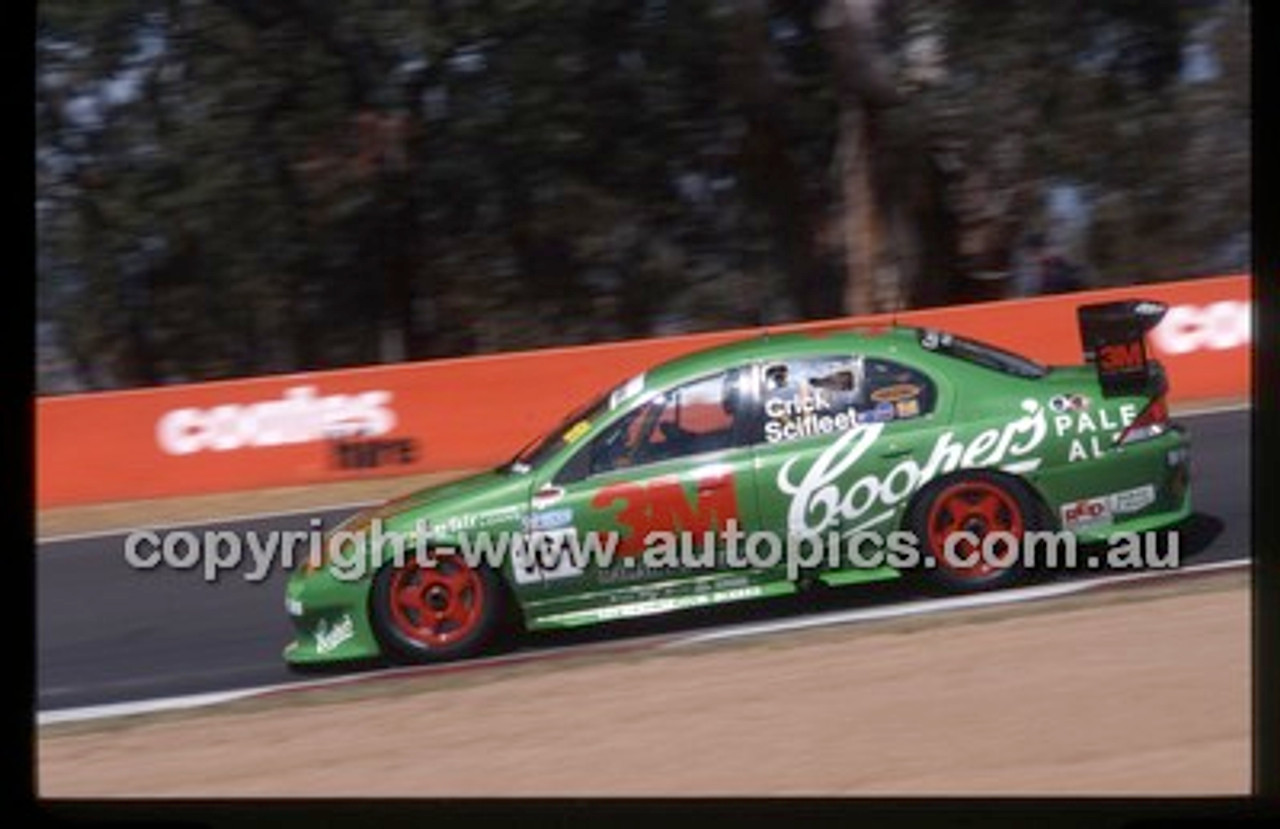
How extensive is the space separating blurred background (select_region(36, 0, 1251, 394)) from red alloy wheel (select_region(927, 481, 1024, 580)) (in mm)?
11932

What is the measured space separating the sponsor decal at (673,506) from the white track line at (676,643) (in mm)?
528

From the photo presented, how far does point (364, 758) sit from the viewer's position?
21.9 feet

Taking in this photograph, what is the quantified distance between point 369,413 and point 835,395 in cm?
670

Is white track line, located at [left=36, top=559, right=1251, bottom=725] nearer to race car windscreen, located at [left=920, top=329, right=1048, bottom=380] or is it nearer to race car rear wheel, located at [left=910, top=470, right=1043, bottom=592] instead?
race car rear wheel, located at [left=910, top=470, right=1043, bottom=592]

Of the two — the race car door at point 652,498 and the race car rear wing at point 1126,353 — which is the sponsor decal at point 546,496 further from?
the race car rear wing at point 1126,353

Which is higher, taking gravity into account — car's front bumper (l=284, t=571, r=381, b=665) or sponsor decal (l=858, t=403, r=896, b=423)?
sponsor decal (l=858, t=403, r=896, b=423)

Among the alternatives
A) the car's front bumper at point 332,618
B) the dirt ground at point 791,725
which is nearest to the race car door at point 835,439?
the dirt ground at point 791,725

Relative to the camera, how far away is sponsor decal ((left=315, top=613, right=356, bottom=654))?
8031mm

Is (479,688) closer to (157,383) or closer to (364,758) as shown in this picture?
(364,758)

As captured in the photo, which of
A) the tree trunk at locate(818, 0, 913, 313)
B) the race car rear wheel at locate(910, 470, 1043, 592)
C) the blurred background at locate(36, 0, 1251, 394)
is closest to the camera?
the race car rear wheel at locate(910, 470, 1043, 592)

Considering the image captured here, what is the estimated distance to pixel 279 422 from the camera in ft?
46.1

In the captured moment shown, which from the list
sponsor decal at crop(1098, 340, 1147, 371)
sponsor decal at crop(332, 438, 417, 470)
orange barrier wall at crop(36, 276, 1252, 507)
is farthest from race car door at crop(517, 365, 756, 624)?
sponsor decal at crop(332, 438, 417, 470)

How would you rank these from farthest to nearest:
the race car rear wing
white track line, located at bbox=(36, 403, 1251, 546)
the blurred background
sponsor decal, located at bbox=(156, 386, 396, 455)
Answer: the blurred background, sponsor decal, located at bbox=(156, 386, 396, 455), white track line, located at bbox=(36, 403, 1251, 546), the race car rear wing

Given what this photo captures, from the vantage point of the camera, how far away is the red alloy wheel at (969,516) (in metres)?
8.00
